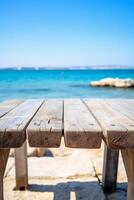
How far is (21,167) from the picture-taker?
9.12ft

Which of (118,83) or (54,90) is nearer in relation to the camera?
(54,90)

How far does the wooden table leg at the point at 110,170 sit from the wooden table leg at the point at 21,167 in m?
0.81

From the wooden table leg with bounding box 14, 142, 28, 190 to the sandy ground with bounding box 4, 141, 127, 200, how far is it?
0.07 meters

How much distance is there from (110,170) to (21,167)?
2.96 feet

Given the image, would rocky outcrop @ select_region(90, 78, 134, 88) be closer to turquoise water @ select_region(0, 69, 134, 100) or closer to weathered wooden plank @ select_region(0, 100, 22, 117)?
turquoise water @ select_region(0, 69, 134, 100)

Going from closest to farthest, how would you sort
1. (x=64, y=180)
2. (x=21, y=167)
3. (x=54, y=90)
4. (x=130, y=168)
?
(x=130, y=168)
(x=21, y=167)
(x=64, y=180)
(x=54, y=90)

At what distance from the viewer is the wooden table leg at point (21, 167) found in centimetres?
271

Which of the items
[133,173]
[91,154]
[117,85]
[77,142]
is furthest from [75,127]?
[117,85]

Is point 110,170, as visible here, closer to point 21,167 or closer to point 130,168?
point 21,167

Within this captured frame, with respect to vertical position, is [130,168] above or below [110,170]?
above

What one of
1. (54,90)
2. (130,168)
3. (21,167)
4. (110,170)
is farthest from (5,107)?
(54,90)

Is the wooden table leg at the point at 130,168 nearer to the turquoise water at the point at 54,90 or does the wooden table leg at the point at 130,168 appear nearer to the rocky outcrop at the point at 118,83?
the turquoise water at the point at 54,90

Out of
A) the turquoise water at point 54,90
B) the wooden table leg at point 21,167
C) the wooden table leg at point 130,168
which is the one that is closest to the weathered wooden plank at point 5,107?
the wooden table leg at point 21,167

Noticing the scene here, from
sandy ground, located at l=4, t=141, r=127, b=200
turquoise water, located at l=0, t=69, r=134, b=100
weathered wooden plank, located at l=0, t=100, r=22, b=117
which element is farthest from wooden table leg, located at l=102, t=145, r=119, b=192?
turquoise water, located at l=0, t=69, r=134, b=100
